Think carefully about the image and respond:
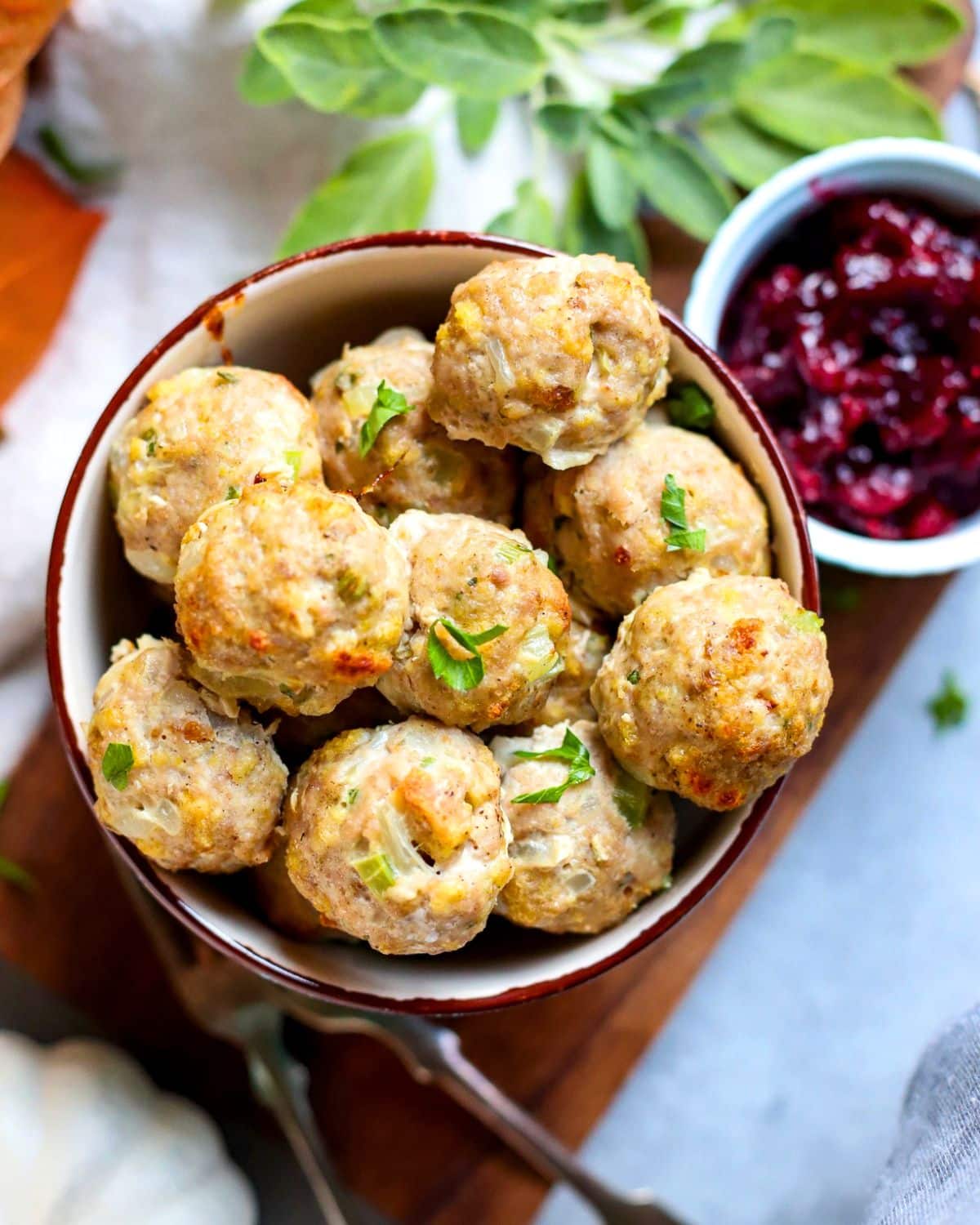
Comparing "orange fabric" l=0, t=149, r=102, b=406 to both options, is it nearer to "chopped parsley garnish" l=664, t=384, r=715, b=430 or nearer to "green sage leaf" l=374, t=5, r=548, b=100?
"green sage leaf" l=374, t=5, r=548, b=100

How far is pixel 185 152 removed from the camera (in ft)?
7.06

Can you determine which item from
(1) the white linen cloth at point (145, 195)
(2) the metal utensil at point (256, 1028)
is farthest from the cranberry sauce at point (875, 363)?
(2) the metal utensil at point (256, 1028)

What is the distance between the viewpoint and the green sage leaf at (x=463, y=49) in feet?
5.77

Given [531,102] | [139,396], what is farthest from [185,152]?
[139,396]

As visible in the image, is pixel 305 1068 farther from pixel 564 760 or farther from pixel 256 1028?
pixel 564 760

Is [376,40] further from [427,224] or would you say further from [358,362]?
[358,362]

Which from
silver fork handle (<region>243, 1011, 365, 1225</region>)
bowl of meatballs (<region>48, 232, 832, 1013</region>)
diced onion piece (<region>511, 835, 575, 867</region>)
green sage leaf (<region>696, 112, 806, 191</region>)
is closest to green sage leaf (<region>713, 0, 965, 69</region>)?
green sage leaf (<region>696, 112, 806, 191</region>)

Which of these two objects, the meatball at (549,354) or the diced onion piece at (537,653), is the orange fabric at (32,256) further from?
the diced onion piece at (537,653)

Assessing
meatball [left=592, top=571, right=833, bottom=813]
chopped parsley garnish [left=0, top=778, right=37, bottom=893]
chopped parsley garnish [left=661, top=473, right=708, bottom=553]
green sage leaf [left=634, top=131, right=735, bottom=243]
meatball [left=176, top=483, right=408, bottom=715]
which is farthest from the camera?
chopped parsley garnish [left=0, top=778, right=37, bottom=893]

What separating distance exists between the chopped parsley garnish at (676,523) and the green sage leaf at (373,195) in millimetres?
736

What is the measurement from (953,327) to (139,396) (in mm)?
1159

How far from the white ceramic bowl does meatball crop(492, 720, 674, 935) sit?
54 centimetres

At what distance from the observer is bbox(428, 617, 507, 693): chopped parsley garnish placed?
1.32m

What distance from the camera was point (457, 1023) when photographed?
219cm
